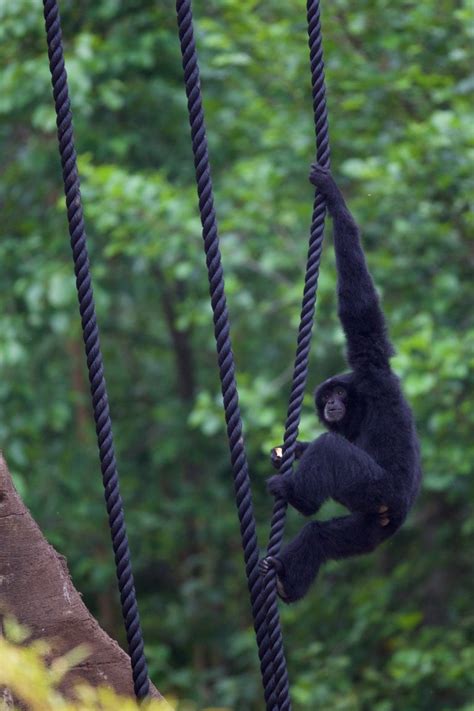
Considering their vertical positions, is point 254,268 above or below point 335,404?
above

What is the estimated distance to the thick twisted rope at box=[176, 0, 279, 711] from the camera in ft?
9.23

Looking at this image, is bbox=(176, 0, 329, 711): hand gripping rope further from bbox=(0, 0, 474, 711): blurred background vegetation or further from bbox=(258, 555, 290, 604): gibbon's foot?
bbox=(0, 0, 474, 711): blurred background vegetation

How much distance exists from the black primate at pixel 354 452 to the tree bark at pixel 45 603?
3.13 feet

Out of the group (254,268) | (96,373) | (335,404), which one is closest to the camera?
(96,373)

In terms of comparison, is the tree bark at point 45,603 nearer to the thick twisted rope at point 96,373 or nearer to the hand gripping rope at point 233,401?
the thick twisted rope at point 96,373

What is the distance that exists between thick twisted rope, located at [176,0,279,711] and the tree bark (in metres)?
0.34

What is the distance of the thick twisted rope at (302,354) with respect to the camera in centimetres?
288

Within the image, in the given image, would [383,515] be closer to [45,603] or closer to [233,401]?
[233,401]

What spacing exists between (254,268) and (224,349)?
515cm

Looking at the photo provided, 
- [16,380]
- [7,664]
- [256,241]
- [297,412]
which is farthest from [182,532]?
[7,664]

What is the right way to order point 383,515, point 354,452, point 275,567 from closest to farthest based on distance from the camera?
1. point 275,567
2. point 354,452
3. point 383,515

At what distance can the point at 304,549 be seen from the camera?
4.02 metres

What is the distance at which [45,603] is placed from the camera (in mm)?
2801

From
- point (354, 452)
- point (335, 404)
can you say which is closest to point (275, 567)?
point (354, 452)
